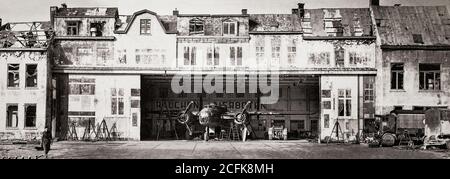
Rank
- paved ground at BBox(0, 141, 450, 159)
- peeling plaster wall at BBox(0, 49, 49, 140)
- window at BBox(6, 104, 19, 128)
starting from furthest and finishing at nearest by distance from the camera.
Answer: window at BBox(6, 104, 19, 128) < peeling plaster wall at BBox(0, 49, 49, 140) < paved ground at BBox(0, 141, 450, 159)

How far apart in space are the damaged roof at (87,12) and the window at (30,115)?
5.81 metres

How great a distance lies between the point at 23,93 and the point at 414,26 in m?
23.2

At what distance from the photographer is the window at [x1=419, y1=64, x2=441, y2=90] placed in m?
29.4

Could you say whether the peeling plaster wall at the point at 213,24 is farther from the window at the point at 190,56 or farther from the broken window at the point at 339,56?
the broken window at the point at 339,56

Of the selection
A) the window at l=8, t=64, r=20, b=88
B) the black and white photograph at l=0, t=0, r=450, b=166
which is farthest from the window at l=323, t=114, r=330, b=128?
the window at l=8, t=64, r=20, b=88

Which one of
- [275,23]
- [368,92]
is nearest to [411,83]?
[368,92]

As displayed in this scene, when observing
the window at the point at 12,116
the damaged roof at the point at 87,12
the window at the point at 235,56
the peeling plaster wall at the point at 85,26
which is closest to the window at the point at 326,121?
the window at the point at 235,56

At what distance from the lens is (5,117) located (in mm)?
28672

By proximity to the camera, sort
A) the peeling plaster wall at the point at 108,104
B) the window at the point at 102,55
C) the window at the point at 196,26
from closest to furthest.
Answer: the peeling plaster wall at the point at 108,104
the window at the point at 102,55
the window at the point at 196,26

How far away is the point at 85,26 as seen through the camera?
3078 cm

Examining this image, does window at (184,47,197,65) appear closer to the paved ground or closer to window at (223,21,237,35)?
window at (223,21,237,35)

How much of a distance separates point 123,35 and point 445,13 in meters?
19.5

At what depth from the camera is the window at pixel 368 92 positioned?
30266 mm

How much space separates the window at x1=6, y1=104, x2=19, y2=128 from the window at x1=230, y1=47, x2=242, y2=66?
12.8m
